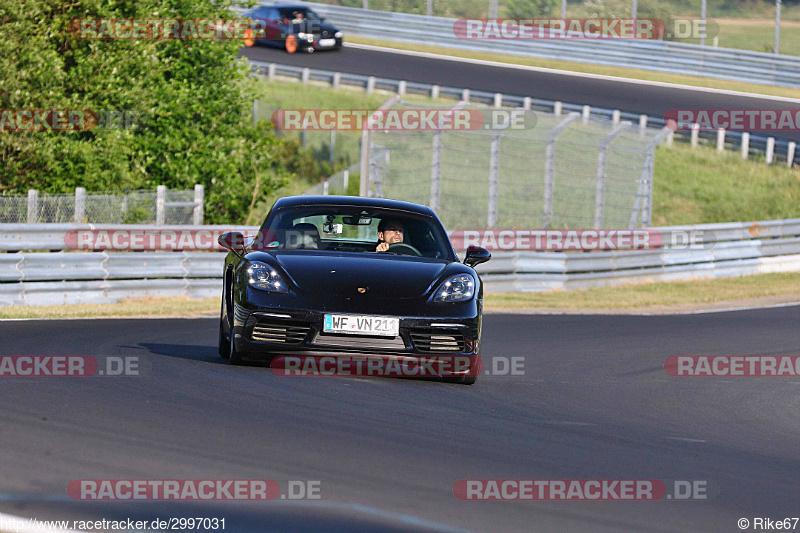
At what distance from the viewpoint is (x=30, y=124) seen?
21.0 metres

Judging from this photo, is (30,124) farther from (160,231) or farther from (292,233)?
(292,233)

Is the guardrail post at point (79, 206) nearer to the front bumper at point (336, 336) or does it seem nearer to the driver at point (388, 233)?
the driver at point (388, 233)

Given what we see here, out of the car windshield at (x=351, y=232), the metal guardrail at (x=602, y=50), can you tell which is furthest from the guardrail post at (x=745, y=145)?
the car windshield at (x=351, y=232)

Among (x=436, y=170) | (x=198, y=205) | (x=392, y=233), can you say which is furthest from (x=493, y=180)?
(x=392, y=233)

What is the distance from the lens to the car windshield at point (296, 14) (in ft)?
140

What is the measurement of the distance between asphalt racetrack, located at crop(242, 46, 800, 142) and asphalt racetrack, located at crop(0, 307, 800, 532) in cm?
2826

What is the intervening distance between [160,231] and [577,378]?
28.5ft

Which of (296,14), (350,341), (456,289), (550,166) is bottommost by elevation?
(550,166)

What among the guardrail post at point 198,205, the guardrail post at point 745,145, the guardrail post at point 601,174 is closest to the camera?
the guardrail post at point 198,205

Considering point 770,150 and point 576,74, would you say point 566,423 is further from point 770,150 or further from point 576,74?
point 576,74

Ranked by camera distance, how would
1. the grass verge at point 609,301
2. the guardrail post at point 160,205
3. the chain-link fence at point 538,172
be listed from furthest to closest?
the chain-link fence at point 538,172, the guardrail post at point 160,205, the grass verge at point 609,301

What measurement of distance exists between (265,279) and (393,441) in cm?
267

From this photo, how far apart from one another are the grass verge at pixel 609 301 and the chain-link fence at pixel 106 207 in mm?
1808

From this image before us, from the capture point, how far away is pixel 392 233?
378 inches
